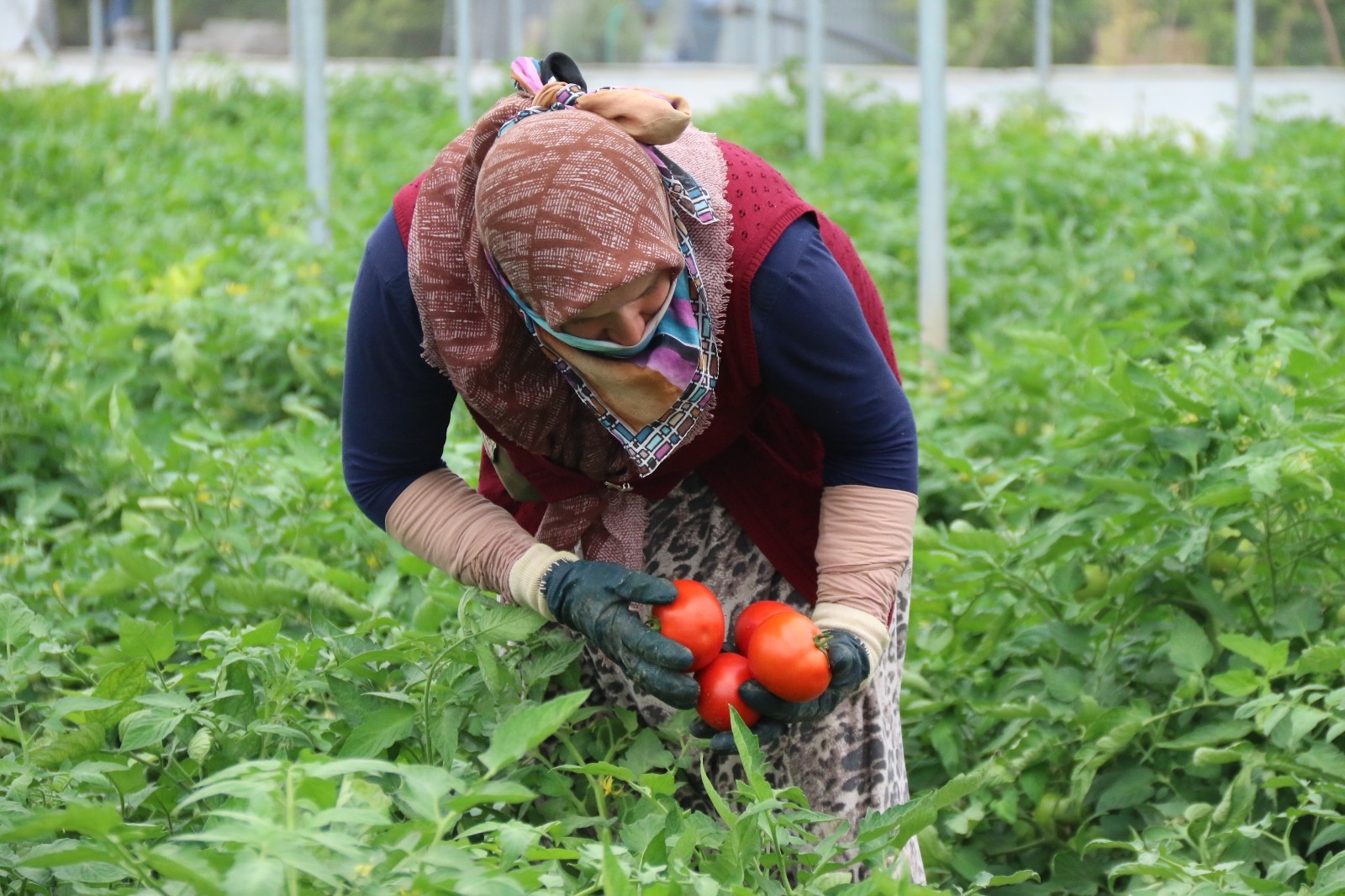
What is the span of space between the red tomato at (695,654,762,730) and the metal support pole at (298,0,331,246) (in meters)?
3.81

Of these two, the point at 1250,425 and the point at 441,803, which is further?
the point at 1250,425

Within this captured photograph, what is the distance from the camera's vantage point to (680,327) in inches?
63.5

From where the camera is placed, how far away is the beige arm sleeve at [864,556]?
1.82 meters

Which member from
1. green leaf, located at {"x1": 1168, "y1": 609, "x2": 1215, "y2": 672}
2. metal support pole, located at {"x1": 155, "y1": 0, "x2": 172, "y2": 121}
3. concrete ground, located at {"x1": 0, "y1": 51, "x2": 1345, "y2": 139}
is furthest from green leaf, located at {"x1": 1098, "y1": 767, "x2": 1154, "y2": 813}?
concrete ground, located at {"x1": 0, "y1": 51, "x2": 1345, "y2": 139}

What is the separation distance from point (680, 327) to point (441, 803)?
1.89 feet

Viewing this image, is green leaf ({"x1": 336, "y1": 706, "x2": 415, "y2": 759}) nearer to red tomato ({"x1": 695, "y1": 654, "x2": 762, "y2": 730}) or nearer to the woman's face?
red tomato ({"x1": 695, "y1": 654, "x2": 762, "y2": 730})

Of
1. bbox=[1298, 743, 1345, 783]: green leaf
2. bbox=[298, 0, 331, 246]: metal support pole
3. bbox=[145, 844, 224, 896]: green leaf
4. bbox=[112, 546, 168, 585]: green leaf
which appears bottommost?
bbox=[1298, 743, 1345, 783]: green leaf

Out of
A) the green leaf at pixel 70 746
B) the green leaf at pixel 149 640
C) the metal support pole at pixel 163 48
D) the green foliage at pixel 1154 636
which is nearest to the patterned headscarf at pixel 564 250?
the green leaf at pixel 149 640

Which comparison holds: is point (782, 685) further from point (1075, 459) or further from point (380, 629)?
point (1075, 459)

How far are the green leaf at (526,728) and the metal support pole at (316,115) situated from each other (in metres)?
4.23

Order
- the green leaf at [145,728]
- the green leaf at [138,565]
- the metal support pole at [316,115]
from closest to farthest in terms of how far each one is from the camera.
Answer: the green leaf at [145,728]
the green leaf at [138,565]
the metal support pole at [316,115]

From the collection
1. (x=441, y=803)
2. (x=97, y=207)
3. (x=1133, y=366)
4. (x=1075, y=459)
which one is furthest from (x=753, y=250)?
(x=97, y=207)

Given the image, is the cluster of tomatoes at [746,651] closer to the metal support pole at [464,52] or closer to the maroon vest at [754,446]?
the maroon vest at [754,446]

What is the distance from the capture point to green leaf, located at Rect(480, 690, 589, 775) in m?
1.28
